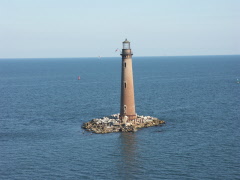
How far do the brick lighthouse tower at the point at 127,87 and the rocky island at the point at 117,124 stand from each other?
1026 millimetres

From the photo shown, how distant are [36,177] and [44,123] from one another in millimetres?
28570

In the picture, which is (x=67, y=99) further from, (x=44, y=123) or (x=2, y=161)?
(x=2, y=161)

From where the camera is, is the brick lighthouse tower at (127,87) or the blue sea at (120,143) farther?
the brick lighthouse tower at (127,87)

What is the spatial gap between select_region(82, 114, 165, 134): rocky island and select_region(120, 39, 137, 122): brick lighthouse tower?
1026 mm

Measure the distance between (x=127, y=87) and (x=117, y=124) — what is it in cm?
632

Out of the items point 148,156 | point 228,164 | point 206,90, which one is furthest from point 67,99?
point 228,164

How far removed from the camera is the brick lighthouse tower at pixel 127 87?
220 feet

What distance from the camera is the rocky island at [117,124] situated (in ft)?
214

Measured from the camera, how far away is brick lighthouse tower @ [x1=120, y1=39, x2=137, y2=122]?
6712 centimetres

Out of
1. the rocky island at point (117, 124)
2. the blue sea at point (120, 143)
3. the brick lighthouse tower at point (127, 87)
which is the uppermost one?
the brick lighthouse tower at point (127, 87)

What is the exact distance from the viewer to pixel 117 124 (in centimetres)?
6731

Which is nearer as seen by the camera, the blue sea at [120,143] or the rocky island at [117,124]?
the blue sea at [120,143]

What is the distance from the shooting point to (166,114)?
7981 centimetres

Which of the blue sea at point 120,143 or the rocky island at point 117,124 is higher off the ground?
the rocky island at point 117,124
